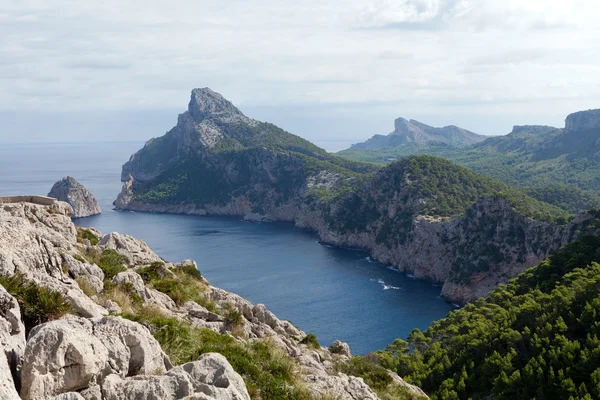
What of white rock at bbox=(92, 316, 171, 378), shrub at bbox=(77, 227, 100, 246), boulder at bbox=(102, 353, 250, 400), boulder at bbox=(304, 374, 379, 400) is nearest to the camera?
boulder at bbox=(102, 353, 250, 400)

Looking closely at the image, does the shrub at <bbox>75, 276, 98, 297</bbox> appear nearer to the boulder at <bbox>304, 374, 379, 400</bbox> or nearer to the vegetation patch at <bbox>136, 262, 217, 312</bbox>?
the vegetation patch at <bbox>136, 262, 217, 312</bbox>

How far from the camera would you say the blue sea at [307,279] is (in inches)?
2950

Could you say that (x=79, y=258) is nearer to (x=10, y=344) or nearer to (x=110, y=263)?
(x=110, y=263)

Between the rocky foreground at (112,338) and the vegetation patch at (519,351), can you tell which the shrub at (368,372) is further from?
the vegetation patch at (519,351)

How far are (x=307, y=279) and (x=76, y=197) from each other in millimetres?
99830

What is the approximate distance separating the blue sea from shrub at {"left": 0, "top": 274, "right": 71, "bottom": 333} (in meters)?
56.6

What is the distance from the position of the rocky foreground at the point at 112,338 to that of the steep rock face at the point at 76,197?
484ft

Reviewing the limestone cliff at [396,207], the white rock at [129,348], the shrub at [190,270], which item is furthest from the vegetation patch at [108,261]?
the limestone cliff at [396,207]

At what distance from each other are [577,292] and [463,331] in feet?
35.5

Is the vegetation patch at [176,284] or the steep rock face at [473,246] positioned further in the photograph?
the steep rock face at [473,246]

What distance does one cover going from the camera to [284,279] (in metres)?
96.3

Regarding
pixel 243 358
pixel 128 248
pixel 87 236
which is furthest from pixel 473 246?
pixel 243 358

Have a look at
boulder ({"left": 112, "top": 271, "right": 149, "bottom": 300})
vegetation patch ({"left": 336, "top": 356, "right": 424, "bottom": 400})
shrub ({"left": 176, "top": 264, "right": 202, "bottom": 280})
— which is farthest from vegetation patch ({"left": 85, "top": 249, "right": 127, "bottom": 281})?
vegetation patch ({"left": 336, "top": 356, "right": 424, "bottom": 400})

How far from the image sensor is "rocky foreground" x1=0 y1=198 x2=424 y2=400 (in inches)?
331
